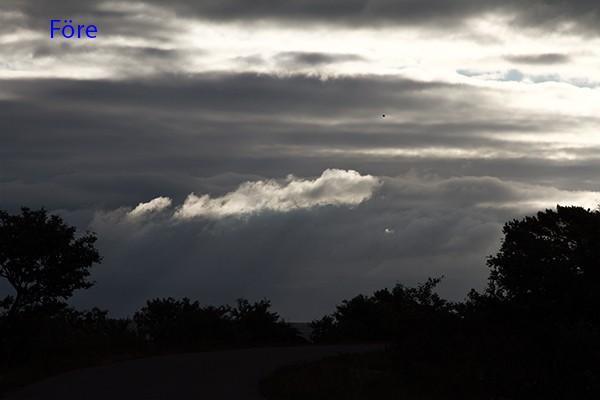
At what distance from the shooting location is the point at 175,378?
25.0 m

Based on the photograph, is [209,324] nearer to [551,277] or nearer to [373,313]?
[373,313]

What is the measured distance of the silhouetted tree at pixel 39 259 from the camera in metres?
37.2

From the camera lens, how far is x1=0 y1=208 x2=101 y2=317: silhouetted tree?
122 ft

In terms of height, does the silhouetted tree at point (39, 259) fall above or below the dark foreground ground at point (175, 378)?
above

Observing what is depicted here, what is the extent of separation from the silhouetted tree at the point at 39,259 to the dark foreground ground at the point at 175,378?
→ 28.9 ft

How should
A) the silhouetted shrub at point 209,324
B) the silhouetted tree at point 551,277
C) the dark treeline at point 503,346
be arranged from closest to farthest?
the dark treeline at point 503,346
the silhouetted tree at point 551,277
the silhouetted shrub at point 209,324

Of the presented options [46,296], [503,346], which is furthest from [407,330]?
[46,296]

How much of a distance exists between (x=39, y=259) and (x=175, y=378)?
1534 centimetres

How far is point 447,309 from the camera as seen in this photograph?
1335 inches

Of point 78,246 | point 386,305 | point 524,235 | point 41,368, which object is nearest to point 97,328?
point 78,246

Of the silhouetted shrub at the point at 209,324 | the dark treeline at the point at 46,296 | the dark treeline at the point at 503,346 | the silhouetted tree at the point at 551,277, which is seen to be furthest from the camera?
the silhouetted shrub at the point at 209,324

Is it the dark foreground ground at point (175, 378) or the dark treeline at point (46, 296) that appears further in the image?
the dark treeline at point (46, 296)

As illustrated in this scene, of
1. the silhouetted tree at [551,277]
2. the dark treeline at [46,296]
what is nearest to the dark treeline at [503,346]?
the silhouetted tree at [551,277]

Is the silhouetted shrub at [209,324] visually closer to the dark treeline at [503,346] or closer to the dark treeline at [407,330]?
the dark treeline at [407,330]
